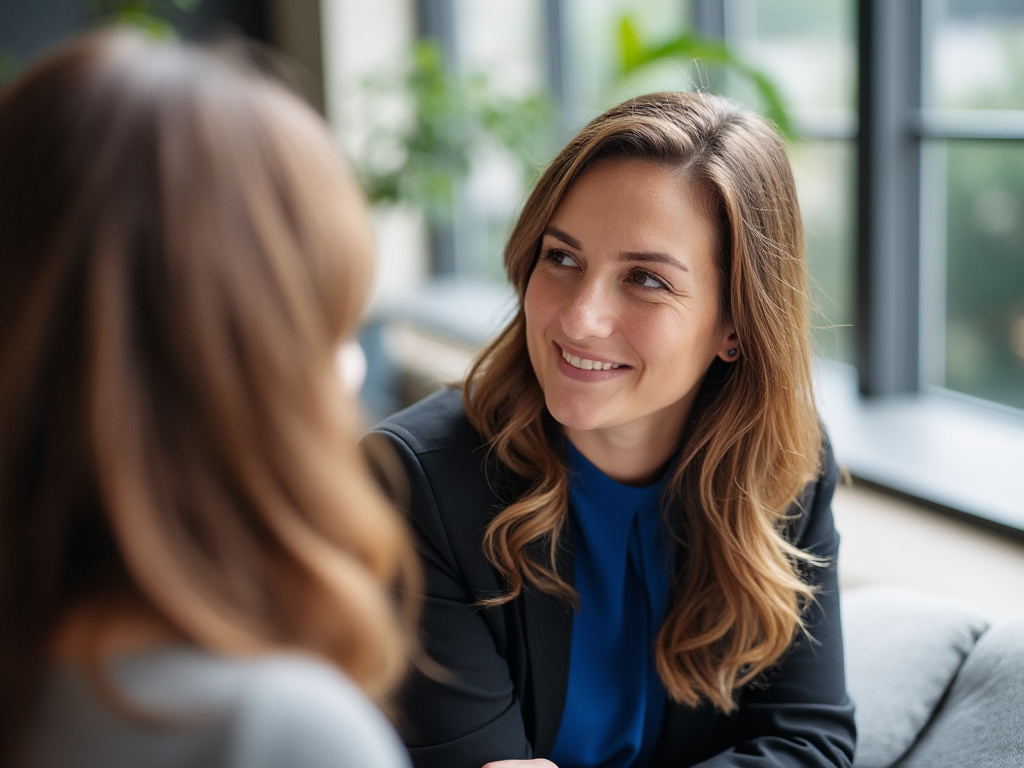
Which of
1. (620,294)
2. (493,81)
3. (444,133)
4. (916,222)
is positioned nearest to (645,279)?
(620,294)

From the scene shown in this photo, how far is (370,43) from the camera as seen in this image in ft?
16.5

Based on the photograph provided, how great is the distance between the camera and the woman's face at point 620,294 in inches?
55.4

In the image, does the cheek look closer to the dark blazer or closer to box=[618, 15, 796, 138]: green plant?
the dark blazer

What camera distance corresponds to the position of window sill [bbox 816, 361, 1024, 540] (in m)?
2.25

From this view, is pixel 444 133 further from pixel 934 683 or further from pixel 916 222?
pixel 934 683

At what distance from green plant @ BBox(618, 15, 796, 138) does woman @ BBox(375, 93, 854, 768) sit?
1.15 meters

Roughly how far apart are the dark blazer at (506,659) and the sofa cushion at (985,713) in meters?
0.13

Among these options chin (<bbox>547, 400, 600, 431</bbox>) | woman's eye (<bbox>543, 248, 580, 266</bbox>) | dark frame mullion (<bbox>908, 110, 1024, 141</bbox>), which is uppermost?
dark frame mullion (<bbox>908, 110, 1024, 141</bbox>)

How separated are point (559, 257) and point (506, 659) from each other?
0.57m

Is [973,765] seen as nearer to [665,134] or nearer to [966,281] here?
[665,134]

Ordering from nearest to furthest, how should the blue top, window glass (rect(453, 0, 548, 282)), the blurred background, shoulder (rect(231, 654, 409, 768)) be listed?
shoulder (rect(231, 654, 409, 768))
the blue top
the blurred background
window glass (rect(453, 0, 548, 282))

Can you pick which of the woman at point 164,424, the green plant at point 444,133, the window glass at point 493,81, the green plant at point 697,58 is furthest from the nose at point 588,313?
the window glass at point 493,81

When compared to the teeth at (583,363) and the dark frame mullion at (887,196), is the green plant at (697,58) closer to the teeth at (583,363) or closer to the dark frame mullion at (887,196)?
the dark frame mullion at (887,196)

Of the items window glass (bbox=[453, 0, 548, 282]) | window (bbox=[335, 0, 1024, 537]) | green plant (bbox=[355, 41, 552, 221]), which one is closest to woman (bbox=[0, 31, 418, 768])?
window (bbox=[335, 0, 1024, 537])
